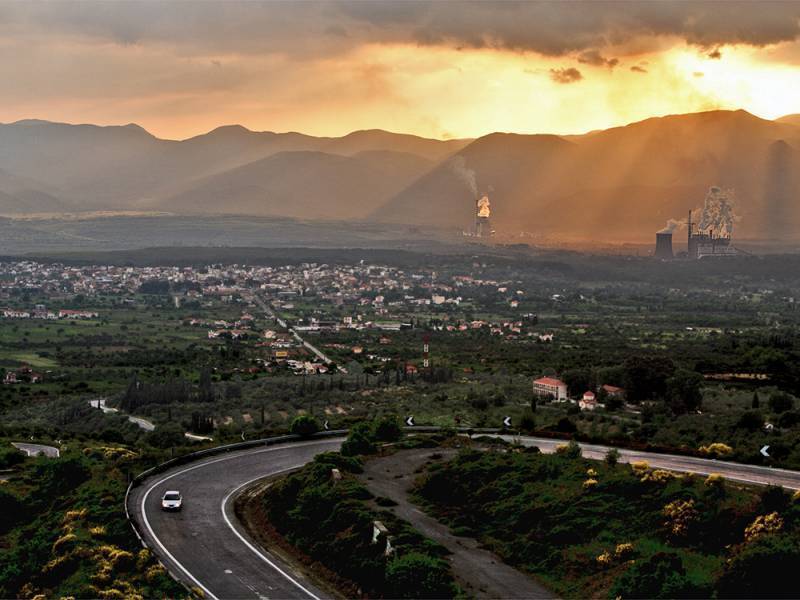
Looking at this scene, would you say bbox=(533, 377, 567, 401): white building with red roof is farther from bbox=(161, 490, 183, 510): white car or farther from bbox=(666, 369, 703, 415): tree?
bbox=(161, 490, 183, 510): white car

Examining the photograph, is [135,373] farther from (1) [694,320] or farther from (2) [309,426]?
(1) [694,320]

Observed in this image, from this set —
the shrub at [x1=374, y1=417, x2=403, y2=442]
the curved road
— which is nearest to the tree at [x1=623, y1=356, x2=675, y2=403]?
the curved road

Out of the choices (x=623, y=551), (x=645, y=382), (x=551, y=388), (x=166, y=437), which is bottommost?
(x=166, y=437)

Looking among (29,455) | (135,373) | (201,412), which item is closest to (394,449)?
(29,455)

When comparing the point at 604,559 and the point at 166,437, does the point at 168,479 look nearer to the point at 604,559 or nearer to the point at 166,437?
the point at 166,437

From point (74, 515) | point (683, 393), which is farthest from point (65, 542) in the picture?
point (683, 393)

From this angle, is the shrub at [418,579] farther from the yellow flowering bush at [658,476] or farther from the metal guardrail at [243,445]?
the metal guardrail at [243,445]
